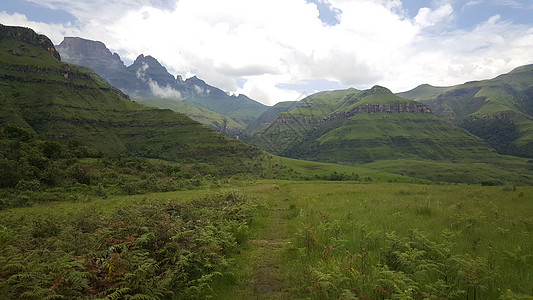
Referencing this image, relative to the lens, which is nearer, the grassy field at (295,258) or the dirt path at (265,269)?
the grassy field at (295,258)

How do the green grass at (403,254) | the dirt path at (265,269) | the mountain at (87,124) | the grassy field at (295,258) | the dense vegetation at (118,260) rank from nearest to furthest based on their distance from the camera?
the green grass at (403,254) → the grassy field at (295,258) → the dense vegetation at (118,260) → the dirt path at (265,269) → the mountain at (87,124)

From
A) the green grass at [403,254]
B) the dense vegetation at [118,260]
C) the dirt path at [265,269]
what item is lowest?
the dirt path at [265,269]

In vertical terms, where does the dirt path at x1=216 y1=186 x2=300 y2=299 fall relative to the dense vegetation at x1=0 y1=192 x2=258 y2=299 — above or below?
below

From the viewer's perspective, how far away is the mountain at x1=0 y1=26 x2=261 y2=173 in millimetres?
146875

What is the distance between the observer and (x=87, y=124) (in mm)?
166750

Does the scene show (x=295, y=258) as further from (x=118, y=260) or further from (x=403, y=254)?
(x=118, y=260)

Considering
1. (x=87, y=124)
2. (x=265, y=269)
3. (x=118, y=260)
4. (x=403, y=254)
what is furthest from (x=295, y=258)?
(x=87, y=124)

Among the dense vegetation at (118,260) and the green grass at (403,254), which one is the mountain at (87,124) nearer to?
the dense vegetation at (118,260)

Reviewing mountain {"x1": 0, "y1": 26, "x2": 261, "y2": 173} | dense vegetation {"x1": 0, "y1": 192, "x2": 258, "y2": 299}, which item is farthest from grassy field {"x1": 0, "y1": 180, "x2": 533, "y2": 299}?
mountain {"x1": 0, "y1": 26, "x2": 261, "y2": 173}

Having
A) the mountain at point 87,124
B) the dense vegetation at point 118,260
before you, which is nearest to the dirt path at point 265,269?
the dense vegetation at point 118,260

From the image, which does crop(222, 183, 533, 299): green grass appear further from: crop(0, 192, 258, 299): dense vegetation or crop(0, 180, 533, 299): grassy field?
crop(0, 192, 258, 299): dense vegetation

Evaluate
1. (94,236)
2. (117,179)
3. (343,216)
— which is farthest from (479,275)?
(117,179)

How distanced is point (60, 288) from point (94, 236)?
16.2ft

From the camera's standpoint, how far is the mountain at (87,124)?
147m
